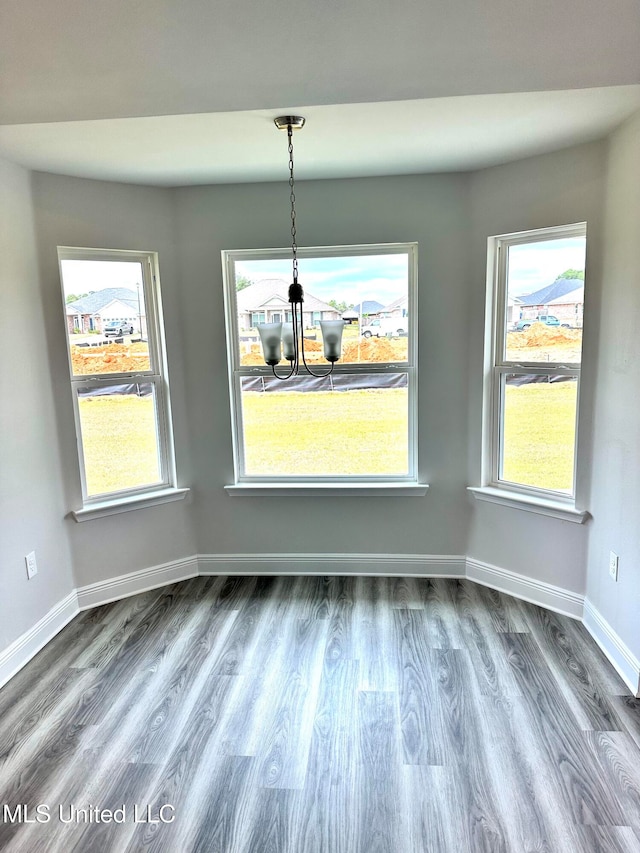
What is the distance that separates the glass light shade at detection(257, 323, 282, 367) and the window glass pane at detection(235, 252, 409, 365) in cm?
100

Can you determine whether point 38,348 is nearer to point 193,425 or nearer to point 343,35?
point 193,425

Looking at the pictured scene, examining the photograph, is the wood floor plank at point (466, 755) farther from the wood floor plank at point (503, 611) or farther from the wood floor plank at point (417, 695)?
the wood floor plank at point (503, 611)

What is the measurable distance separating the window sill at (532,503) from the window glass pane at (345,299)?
A: 0.96m

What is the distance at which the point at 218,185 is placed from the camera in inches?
121

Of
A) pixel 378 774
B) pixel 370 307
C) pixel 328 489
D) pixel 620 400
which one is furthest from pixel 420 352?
pixel 378 774

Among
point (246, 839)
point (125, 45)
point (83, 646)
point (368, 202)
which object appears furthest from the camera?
point (368, 202)

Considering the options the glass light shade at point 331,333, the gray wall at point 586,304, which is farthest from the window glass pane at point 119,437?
the gray wall at point 586,304

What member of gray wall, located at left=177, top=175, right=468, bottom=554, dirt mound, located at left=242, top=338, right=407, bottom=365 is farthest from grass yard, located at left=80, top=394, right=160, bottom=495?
dirt mound, located at left=242, top=338, right=407, bottom=365

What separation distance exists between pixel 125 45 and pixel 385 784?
9.51 feet

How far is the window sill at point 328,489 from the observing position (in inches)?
129

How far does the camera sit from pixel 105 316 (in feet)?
10.1

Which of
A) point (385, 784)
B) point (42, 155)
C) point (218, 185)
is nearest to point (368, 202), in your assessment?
point (218, 185)

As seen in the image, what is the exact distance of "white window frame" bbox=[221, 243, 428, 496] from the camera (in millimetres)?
3152

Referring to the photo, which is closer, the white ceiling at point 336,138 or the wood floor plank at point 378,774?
the wood floor plank at point 378,774
